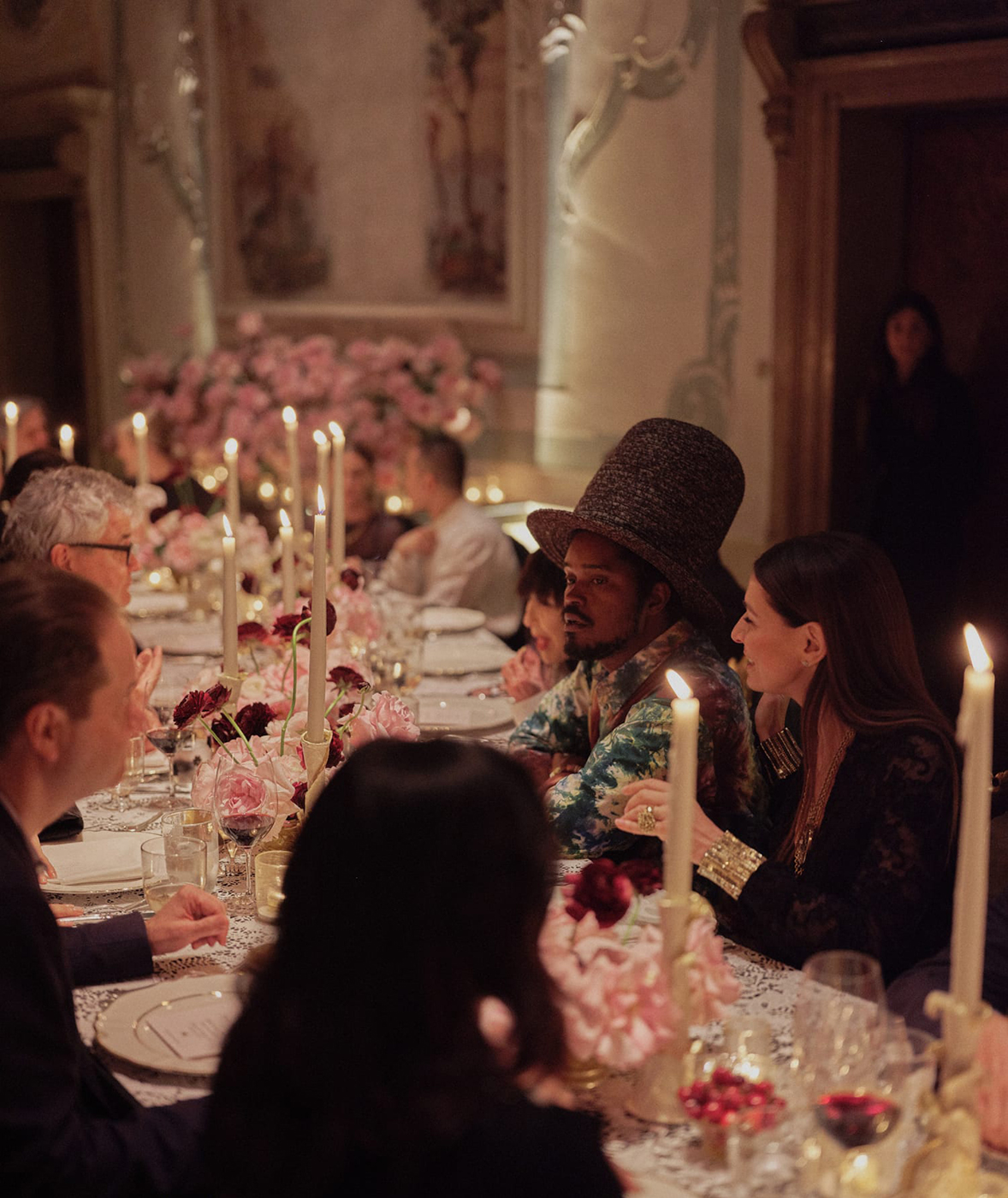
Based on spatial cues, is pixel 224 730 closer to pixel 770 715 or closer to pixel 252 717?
pixel 252 717

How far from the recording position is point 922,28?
5281mm

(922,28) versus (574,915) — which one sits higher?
(922,28)

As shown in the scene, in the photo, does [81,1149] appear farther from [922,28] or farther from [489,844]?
[922,28]

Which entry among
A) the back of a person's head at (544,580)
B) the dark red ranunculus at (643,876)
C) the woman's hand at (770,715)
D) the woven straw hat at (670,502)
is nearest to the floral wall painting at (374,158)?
the back of a person's head at (544,580)

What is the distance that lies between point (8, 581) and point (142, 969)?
0.67 metres

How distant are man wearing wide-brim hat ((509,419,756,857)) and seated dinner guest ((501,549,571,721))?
69cm

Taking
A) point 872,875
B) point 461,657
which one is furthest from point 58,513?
point 872,875

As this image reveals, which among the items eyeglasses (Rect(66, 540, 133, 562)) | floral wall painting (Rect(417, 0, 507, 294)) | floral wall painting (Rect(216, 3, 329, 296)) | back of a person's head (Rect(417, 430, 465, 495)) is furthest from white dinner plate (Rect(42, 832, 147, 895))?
floral wall painting (Rect(216, 3, 329, 296))

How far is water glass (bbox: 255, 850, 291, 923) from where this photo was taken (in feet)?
7.31

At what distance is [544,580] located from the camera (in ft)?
11.7

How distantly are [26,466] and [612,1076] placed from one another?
9.80 ft

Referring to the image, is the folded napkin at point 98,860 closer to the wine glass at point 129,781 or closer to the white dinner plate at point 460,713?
the wine glass at point 129,781

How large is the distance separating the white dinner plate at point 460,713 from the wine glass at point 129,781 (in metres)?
0.64

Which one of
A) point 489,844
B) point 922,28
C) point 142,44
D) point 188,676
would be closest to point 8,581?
point 489,844
